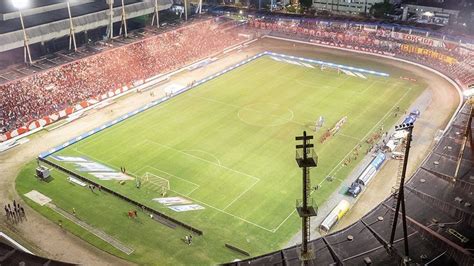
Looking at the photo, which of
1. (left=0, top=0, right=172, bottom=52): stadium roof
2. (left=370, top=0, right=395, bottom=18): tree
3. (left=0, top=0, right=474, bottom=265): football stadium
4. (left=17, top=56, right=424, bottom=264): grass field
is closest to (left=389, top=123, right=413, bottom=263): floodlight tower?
(left=0, top=0, right=474, bottom=265): football stadium

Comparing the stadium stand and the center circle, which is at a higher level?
the stadium stand

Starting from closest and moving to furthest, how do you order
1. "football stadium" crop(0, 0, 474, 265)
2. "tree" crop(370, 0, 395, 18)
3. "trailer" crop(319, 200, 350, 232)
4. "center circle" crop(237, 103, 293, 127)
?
"football stadium" crop(0, 0, 474, 265) → "trailer" crop(319, 200, 350, 232) → "center circle" crop(237, 103, 293, 127) → "tree" crop(370, 0, 395, 18)

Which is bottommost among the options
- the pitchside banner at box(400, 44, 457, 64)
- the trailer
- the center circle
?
the trailer

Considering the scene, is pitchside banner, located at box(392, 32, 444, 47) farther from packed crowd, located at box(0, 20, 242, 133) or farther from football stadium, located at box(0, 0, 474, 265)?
packed crowd, located at box(0, 20, 242, 133)

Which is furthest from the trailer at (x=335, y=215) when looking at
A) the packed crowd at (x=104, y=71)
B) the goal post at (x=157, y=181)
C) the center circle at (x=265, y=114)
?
the packed crowd at (x=104, y=71)

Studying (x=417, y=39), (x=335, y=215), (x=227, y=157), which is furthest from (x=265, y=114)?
(x=417, y=39)

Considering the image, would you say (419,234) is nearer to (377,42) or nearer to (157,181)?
(157,181)
